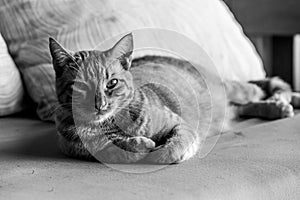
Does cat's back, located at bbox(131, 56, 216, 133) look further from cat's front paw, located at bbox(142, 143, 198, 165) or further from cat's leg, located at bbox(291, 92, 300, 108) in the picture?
cat's leg, located at bbox(291, 92, 300, 108)

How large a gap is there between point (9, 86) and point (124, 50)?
0.57 metres

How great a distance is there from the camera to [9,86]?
61.2 inches

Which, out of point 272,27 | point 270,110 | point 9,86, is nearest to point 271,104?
point 270,110

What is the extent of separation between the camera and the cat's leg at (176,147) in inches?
43.6

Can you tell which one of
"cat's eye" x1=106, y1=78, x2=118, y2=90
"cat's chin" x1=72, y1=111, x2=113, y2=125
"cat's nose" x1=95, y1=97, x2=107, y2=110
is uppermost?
"cat's eye" x1=106, y1=78, x2=118, y2=90

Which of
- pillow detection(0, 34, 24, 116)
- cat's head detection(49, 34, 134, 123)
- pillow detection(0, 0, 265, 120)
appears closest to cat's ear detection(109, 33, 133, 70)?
cat's head detection(49, 34, 134, 123)

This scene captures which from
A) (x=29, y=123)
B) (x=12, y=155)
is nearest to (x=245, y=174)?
(x=12, y=155)

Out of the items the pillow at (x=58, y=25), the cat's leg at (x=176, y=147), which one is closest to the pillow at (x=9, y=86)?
the pillow at (x=58, y=25)

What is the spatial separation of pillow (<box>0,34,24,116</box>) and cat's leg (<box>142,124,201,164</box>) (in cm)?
60

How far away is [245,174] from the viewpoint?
3.38 feet

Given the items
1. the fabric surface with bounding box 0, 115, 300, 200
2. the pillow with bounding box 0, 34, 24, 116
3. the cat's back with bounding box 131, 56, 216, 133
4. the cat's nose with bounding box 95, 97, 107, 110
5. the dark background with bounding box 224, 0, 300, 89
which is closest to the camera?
the fabric surface with bounding box 0, 115, 300, 200

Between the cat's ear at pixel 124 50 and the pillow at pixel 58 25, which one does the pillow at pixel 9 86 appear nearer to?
the pillow at pixel 58 25

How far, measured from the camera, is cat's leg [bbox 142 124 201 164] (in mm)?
1107

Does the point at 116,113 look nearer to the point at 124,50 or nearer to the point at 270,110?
the point at 124,50
